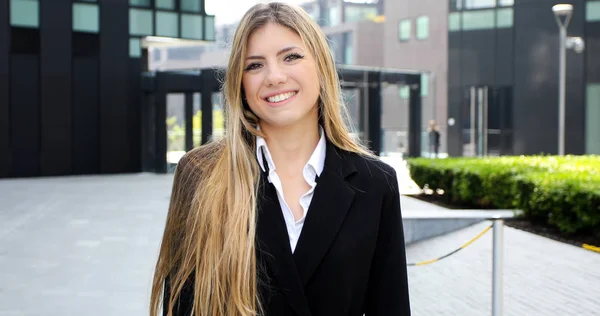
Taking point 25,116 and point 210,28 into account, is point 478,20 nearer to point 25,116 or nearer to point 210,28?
point 210,28

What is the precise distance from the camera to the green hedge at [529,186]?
10.8 meters

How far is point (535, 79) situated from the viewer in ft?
120

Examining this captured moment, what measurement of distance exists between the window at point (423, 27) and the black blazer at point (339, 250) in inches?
1879

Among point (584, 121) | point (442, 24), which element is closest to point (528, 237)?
point (584, 121)

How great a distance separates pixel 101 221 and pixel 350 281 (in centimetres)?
1290

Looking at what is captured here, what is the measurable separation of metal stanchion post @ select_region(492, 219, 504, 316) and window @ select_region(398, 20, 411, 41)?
4555 cm

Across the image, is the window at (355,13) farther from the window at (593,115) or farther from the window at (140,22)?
the window at (140,22)

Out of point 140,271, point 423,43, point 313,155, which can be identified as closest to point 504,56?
point 423,43

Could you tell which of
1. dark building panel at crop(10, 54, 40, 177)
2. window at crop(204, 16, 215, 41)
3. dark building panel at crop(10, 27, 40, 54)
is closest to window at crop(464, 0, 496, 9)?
window at crop(204, 16, 215, 41)

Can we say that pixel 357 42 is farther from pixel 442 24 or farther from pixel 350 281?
pixel 350 281

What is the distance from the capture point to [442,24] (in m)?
48.3

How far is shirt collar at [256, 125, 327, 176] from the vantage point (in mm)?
2518

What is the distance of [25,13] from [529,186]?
19872 mm

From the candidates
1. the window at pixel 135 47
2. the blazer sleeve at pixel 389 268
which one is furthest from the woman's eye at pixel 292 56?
the window at pixel 135 47
